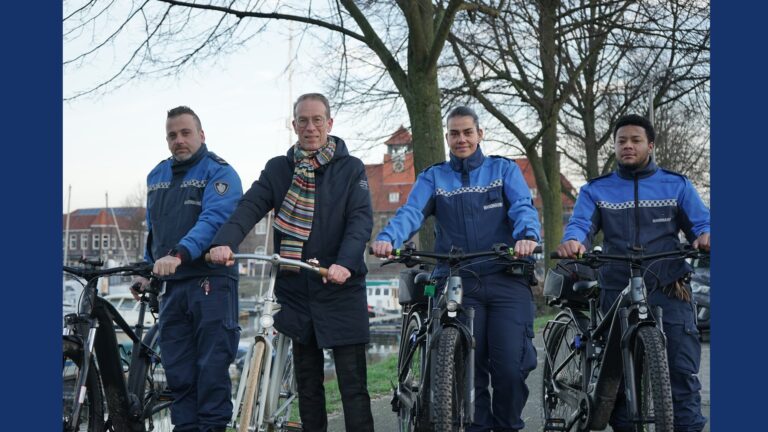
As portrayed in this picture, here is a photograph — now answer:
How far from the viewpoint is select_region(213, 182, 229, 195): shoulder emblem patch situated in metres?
5.49

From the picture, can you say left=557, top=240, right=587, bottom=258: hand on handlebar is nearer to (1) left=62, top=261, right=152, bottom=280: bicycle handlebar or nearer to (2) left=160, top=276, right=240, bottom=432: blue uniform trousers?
(2) left=160, top=276, right=240, bottom=432: blue uniform trousers

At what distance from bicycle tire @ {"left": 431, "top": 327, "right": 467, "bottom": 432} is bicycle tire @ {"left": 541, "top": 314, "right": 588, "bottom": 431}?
4.01 ft

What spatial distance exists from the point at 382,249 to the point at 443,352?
2.19 ft

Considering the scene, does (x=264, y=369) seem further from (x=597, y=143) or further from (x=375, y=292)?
(x=375, y=292)

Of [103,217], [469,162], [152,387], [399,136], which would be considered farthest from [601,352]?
[103,217]

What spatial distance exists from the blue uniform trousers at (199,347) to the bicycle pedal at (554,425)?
1.97 m

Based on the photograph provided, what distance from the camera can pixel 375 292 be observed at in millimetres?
75062

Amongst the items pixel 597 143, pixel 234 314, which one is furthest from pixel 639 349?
pixel 597 143

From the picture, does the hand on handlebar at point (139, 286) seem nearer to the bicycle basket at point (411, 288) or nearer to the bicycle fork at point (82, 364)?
the bicycle fork at point (82, 364)

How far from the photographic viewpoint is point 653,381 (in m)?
4.52

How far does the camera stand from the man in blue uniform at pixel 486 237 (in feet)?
16.8

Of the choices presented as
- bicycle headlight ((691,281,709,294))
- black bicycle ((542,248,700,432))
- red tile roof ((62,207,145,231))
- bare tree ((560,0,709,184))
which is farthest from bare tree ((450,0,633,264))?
red tile roof ((62,207,145,231))

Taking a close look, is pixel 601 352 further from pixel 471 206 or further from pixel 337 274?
pixel 337 274

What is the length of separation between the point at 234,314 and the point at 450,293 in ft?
4.60
